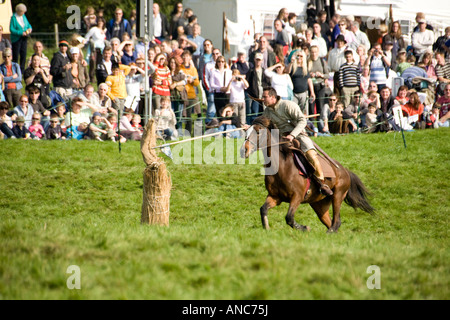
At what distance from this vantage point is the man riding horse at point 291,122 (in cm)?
1241

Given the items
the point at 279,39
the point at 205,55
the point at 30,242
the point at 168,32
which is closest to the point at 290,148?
the point at 30,242

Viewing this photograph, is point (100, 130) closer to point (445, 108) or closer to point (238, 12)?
point (238, 12)

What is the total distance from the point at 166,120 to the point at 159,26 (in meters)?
6.59

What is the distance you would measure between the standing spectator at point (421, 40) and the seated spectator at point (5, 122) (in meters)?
15.4

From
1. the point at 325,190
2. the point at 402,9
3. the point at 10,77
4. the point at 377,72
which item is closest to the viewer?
the point at 325,190

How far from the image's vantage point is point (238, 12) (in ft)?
84.8

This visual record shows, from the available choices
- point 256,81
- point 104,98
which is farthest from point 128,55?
point 256,81

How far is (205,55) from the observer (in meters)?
22.0

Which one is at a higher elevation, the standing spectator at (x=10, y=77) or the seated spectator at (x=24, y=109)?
the standing spectator at (x=10, y=77)

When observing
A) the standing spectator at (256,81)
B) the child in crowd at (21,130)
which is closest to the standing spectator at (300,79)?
the standing spectator at (256,81)

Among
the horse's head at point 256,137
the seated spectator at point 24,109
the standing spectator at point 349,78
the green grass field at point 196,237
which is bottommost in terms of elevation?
the green grass field at point 196,237

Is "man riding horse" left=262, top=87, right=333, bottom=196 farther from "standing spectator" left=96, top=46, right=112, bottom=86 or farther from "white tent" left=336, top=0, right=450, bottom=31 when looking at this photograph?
"white tent" left=336, top=0, right=450, bottom=31

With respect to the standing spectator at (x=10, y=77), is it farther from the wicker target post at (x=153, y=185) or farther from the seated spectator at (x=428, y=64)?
the seated spectator at (x=428, y=64)

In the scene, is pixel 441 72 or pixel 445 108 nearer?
pixel 445 108
